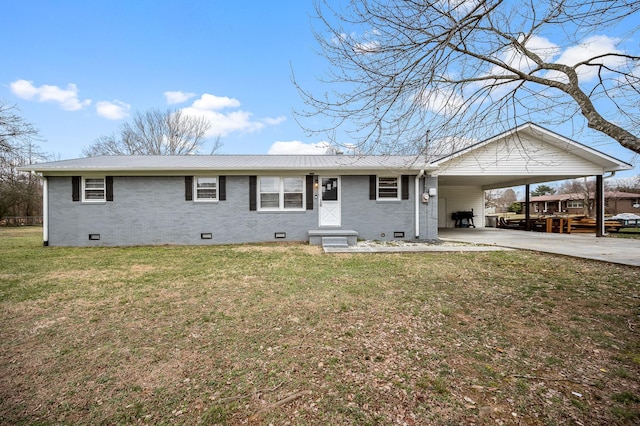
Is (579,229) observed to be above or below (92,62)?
below

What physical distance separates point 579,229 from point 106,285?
62.5 feet

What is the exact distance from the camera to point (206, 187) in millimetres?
10508

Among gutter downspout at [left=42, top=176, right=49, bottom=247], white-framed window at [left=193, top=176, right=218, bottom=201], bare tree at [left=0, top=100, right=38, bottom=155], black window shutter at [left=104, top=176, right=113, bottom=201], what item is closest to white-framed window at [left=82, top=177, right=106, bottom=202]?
black window shutter at [left=104, top=176, right=113, bottom=201]

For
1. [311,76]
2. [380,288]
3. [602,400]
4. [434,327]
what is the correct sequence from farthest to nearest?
[380,288], [311,76], [434,327], [602,400]

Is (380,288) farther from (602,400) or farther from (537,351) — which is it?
(602,400)

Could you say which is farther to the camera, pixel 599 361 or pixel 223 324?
pixel 223 324

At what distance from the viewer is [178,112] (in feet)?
82.3

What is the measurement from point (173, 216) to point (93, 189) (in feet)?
10.0

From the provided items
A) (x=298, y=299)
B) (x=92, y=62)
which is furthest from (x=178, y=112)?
(x=298, y=299)

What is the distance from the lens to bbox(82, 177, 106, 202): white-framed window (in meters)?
10.3

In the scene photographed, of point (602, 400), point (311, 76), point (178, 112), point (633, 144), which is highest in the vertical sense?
point (178, 112)

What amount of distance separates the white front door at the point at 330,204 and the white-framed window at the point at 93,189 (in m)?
7.98

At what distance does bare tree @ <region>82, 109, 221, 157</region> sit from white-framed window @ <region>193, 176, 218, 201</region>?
55.9 feet

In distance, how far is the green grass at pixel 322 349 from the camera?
2018mm
